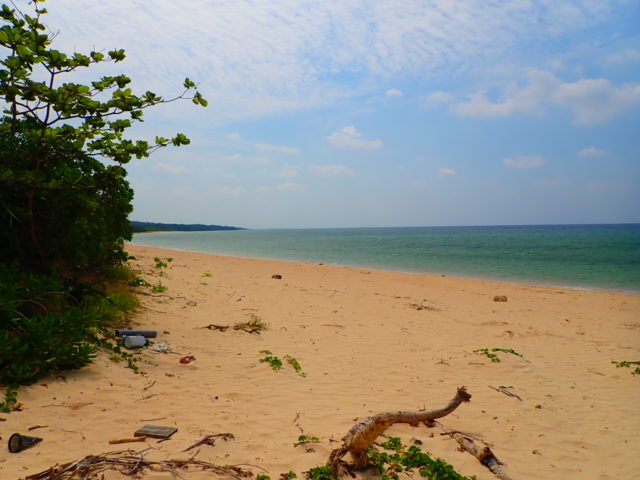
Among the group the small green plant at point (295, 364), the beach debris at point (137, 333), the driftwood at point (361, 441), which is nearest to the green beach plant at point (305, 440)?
the driftwood at point (361, 441)

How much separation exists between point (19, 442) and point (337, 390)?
3.28m

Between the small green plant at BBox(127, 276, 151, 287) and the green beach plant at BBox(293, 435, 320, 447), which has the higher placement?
the small green plant at BBox(127, 276, 151, 287)

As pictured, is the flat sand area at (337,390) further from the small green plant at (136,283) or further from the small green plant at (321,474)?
the small green plant at (136,283)

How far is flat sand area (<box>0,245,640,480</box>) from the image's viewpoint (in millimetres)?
3408

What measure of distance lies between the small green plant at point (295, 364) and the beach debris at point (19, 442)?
3.17 meters

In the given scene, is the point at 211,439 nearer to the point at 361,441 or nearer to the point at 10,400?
the point at 361,441

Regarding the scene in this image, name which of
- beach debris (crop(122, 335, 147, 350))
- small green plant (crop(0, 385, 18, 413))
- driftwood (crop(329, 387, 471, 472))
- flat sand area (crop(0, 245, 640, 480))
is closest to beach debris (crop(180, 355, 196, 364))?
flat sand area (crop(0, 245, 640, 480))

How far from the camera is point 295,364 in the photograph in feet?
19.2

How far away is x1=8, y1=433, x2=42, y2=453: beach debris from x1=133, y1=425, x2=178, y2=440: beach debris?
2.39ft

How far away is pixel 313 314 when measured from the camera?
366 inches

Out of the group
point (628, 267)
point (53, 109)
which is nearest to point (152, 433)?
point (53, 109)

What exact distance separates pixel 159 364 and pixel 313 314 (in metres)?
4.43

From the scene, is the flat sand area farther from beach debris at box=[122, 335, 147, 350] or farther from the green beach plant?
beach debris at box=[122, 335, 147, 350]

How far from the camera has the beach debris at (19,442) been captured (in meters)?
2.93
